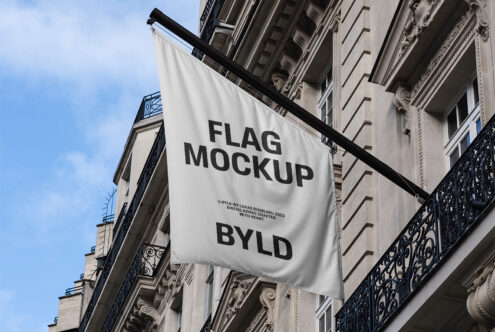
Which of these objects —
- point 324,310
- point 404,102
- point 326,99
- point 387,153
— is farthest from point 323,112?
point 404,102

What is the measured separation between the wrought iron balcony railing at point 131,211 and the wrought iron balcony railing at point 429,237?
1679 cm

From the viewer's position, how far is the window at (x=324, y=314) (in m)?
17.3

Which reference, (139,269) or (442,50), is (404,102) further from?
(139,269)

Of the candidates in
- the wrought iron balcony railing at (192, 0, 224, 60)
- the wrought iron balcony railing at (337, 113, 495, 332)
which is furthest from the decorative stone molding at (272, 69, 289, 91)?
the wrought iron balcony railing at (337, 113, 495, 332)

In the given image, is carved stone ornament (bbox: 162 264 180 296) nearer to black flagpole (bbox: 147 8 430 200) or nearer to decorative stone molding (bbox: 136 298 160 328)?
decorative stone molding (bbox: 136 298 160 328)

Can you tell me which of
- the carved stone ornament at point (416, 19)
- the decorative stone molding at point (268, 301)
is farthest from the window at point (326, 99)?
the carved stone ornament at point (416, 19)

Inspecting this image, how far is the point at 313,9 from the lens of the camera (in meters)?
20.8

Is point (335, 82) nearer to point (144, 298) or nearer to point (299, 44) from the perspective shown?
point (299, 44)

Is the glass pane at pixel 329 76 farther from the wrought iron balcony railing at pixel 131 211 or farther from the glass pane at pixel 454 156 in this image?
the wrought iron balcony railing at pixel 131 211

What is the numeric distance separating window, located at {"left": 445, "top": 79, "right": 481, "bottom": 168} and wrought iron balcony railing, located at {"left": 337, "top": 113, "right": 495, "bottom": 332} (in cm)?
138

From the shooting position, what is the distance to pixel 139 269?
1184 inches

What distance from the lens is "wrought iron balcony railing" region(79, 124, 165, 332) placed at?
30.8 metres

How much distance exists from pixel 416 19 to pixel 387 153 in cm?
163

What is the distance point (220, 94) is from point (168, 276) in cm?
1404
